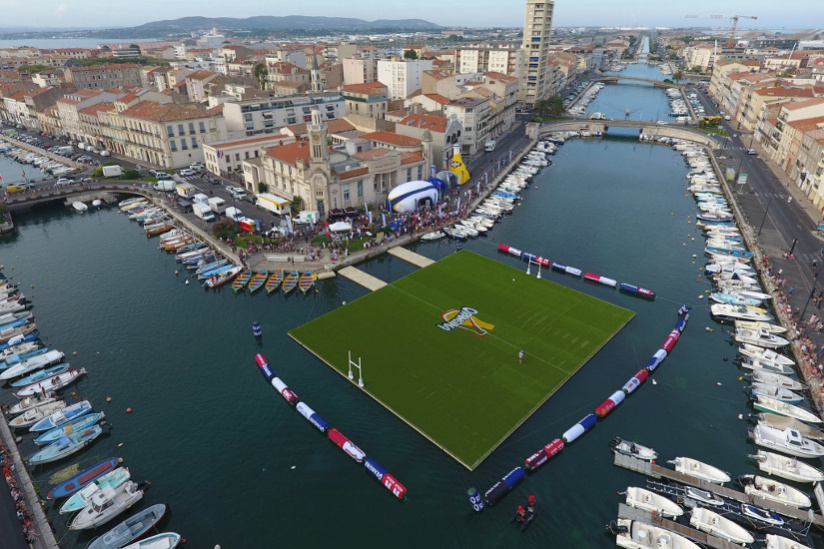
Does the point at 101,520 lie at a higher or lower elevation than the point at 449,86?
lower

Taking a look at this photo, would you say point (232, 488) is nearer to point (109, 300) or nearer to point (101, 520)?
point (101, 520)

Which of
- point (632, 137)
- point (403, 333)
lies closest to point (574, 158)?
point (632, 137)

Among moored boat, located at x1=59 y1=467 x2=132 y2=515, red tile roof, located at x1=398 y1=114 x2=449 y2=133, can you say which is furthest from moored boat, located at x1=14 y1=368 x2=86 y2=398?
red tile roof, located at x1=398 y1=114 x2=449 y2=133

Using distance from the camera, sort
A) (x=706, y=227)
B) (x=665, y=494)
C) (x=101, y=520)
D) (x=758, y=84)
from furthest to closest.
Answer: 1. (x=758, y=84)
2. (x=706, y=227)
3. (x=665, y=494)
4. (x=101, y=520)

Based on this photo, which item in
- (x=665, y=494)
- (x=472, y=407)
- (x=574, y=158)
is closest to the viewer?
(x=665, y=494)

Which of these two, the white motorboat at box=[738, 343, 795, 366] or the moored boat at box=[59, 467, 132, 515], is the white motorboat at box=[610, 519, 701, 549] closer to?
the white motorboat at box=[738, 343, 795, 366]

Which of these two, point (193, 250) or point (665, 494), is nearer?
point (665, 494)

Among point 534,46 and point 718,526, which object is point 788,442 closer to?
point 718,526
